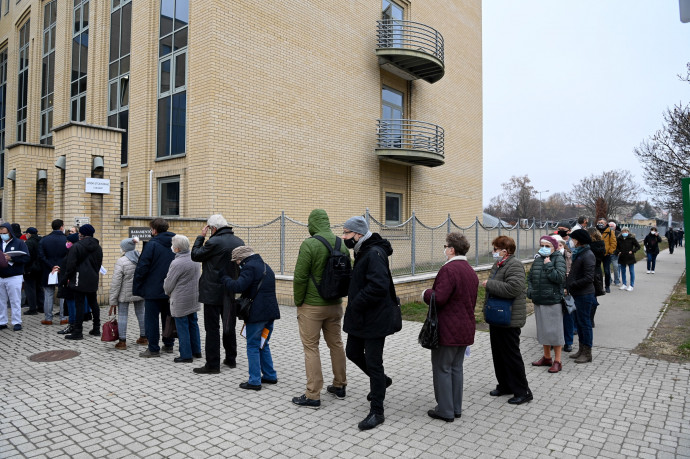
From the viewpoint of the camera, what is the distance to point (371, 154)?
16.8 m

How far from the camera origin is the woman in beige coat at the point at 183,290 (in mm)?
6207

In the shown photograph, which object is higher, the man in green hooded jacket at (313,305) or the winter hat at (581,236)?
the winter hat at (581,236)

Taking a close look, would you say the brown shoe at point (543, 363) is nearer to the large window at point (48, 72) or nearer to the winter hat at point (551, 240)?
the winter hat at point (551, 240)

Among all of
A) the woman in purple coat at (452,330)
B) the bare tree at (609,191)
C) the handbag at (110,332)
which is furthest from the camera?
the bare tree at (609,191)

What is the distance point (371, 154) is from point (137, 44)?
8088 mm

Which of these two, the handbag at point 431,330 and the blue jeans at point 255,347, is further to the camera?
the blue jeans at point 255,347

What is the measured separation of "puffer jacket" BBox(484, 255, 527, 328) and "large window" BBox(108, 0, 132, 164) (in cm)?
1265

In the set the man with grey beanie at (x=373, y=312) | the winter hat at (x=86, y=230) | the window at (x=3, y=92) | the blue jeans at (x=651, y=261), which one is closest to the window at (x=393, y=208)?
Result: the blue jeans at (x=651, y=261)

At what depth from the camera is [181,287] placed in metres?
6.25

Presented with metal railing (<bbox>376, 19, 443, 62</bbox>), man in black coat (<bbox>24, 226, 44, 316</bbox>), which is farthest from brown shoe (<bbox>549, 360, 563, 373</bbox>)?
metal railing (<bbox>376, 19, 443, 62</bbox>)

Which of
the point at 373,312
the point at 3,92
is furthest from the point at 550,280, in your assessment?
the point at 3,92

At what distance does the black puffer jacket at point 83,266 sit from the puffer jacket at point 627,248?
13168 millimetres

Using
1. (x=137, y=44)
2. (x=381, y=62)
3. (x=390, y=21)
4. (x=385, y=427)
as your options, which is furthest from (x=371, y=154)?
(x=385, y=427)

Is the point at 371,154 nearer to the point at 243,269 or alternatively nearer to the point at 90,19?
the point at 90,19
